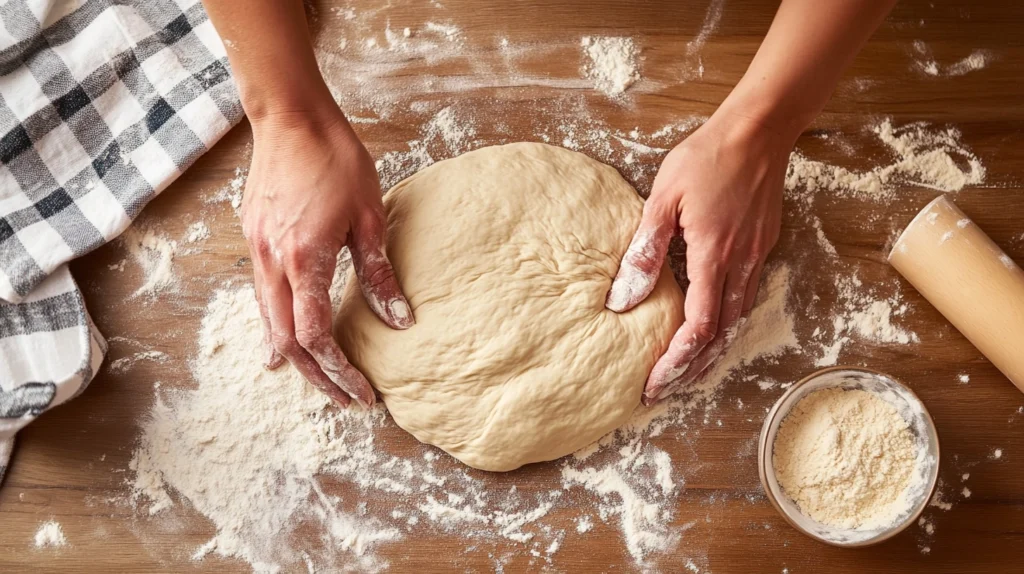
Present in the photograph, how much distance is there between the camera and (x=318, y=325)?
1448 millimetres

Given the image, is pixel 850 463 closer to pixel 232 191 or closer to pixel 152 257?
pixel 232 191

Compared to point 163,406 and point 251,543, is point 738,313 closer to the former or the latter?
point 251,543

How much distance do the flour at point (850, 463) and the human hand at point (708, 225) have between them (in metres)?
0.31

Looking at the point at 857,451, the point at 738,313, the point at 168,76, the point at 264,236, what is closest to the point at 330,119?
the point at 264,236

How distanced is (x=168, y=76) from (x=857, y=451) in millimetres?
1821

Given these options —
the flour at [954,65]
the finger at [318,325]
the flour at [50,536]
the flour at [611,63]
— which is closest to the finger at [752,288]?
the flour at [611,63]

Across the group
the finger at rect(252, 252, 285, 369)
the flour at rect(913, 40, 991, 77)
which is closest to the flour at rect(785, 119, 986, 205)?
the flour at rect(913, 40, 991, 77)

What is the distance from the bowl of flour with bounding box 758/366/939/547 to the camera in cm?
154

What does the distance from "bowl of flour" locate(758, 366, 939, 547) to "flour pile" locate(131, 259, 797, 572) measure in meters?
0.17

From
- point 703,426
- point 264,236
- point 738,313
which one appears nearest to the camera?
point 264,236

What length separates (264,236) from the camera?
1.45m

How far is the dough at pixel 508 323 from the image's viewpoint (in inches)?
58.6

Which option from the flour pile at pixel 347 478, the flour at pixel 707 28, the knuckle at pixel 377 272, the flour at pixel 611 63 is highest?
the flour at pixel 707 28

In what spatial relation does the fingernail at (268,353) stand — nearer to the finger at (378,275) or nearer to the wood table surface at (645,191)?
the wood table surface at (645,191)
